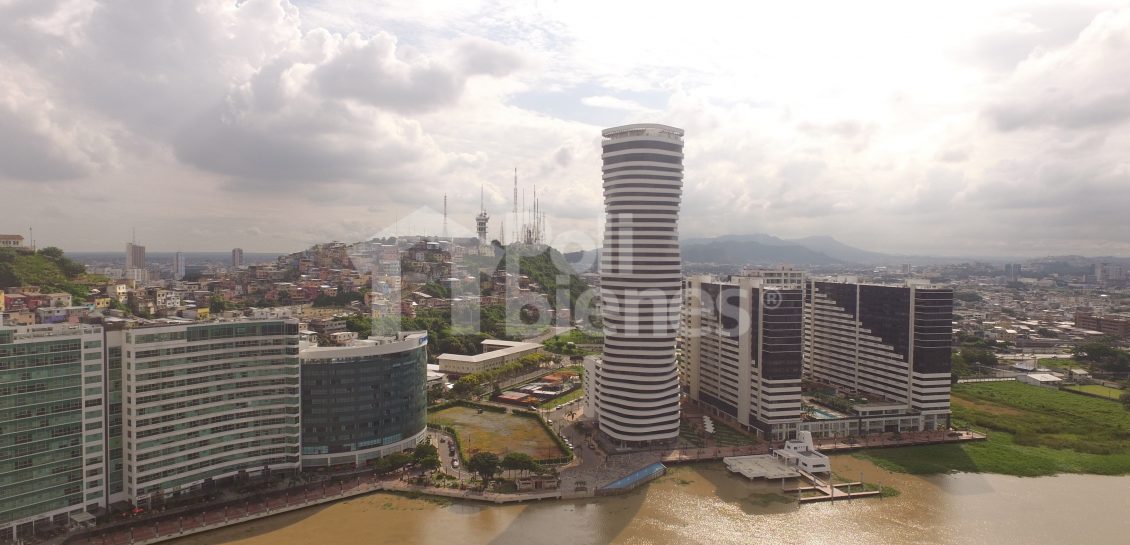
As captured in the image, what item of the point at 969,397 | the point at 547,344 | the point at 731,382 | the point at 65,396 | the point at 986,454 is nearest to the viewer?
the point at 65,396

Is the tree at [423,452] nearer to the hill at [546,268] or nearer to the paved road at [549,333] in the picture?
the paved road at [549,333]

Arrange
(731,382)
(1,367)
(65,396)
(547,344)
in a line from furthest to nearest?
(547,344), (731,382), (65,396), (1,367)

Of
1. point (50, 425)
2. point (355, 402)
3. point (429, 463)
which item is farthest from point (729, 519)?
point (50, 425)

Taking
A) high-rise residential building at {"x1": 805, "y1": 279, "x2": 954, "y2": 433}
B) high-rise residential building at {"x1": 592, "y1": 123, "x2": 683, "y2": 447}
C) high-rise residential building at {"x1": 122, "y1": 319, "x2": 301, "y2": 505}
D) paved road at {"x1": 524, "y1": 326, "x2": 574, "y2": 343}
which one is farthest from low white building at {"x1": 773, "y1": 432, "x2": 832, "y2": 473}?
paved road at {"x1": 524, "y1": 326, "x2": 574, "y2": 343}

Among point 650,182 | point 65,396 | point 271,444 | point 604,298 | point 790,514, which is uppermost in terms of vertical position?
point 650,182

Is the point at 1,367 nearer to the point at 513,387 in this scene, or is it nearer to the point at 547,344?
the point at 513,387

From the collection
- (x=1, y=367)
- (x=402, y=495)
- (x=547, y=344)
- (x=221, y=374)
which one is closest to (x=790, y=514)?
(x=402, y=495)

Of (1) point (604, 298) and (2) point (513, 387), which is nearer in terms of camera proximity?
(1) point (604, 298)

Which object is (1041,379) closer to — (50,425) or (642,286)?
(642,286)
